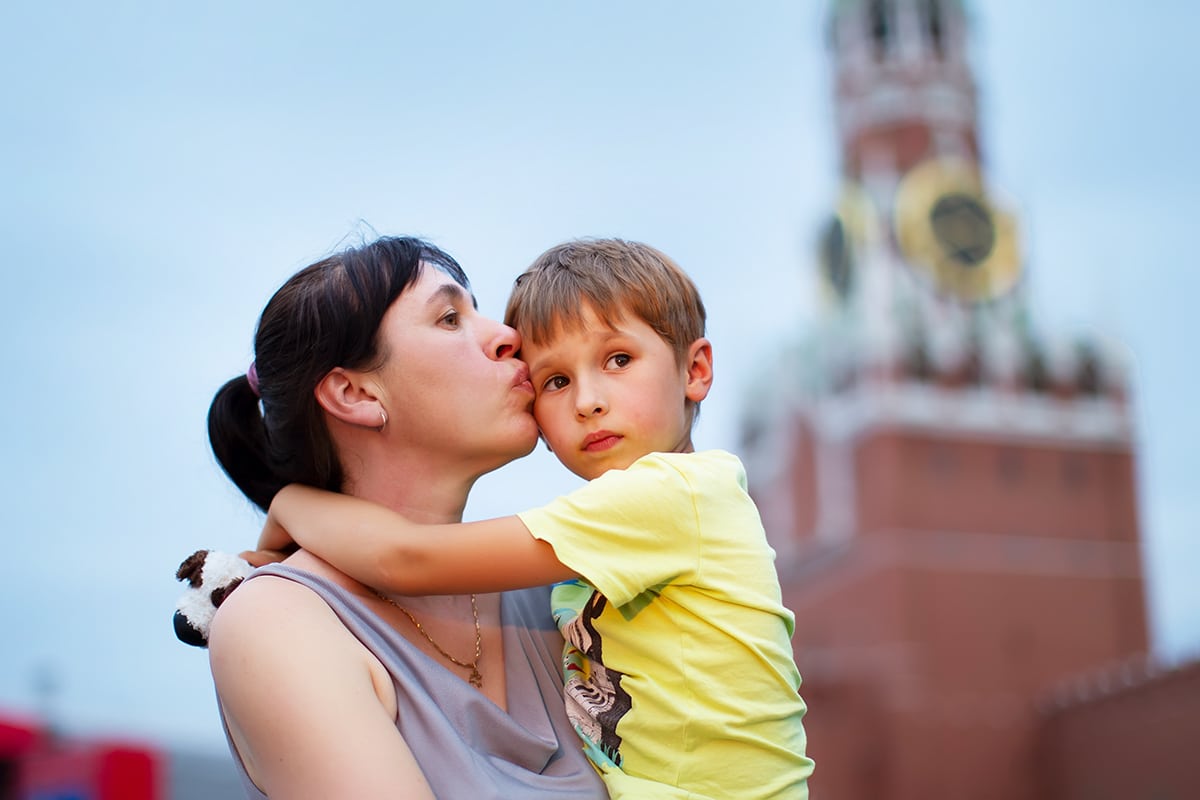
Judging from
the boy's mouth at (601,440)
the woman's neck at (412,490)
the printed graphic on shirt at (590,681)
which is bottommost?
the printed graphic on shirt at (590,681)

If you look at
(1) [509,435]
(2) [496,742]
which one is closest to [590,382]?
(1) [509,435]

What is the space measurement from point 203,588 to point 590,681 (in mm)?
485

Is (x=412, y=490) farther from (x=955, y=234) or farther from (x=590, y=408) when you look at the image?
(x=955, y=234)

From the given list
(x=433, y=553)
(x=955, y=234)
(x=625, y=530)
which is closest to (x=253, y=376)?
(x=433, y=553)

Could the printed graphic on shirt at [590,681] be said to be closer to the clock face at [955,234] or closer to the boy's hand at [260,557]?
the boy's hand at [260,557]

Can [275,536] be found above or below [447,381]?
below

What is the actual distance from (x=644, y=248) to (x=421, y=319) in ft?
1.18

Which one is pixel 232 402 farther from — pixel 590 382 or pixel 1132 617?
pixel 1132 617

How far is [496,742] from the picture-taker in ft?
5.23

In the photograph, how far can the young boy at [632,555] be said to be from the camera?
1617 mm

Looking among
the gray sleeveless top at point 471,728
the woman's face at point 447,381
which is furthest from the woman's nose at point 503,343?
the gray sleeveless top at point 471,728

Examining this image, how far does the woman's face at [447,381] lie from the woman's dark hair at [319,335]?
25 mm

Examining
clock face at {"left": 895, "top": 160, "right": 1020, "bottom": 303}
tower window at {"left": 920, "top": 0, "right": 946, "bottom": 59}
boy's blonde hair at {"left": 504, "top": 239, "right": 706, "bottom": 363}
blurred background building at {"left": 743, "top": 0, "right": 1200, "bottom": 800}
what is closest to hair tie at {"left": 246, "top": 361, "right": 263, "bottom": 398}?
boy's blonde hair at {"left": 504, "top": 239, "right": 706, "bottom": 363}

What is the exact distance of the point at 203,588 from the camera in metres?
1.67
